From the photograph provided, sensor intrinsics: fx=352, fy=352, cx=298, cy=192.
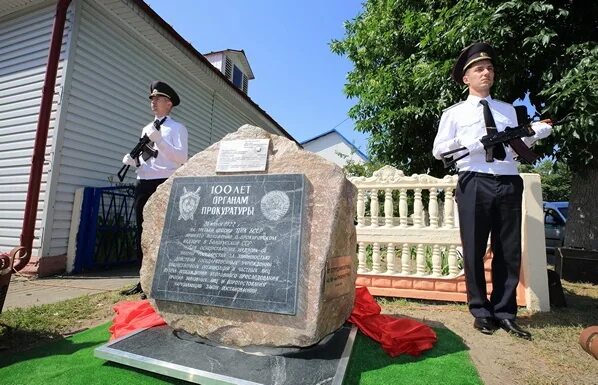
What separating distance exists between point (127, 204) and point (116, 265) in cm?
116

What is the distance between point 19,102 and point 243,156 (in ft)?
18.3

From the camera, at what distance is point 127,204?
670 centimetres

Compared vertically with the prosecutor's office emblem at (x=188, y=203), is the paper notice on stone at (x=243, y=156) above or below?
above

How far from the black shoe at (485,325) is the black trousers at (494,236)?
41 mm

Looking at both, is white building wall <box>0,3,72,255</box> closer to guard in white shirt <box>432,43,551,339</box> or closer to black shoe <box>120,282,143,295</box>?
black shoe <box>120,282,143,295</box>

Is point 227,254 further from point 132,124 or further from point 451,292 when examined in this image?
point 132,124

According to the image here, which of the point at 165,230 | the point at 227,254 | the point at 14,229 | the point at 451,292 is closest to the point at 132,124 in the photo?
the point at 14,229

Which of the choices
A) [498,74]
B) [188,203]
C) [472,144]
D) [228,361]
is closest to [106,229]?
[188,203]

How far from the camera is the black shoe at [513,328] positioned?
2.63m

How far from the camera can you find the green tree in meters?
5.23

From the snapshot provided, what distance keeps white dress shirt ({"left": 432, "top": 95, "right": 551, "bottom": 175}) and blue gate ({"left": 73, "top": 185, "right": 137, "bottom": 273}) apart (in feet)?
17.5

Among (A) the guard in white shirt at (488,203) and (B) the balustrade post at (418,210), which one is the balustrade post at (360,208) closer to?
(B) the balustrade post at (418,210)

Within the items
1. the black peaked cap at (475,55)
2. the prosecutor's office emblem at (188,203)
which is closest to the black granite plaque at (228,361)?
the prosecutor's office emblem at (188,203)

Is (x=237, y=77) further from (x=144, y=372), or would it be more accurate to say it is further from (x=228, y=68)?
(x=144, y=372)
